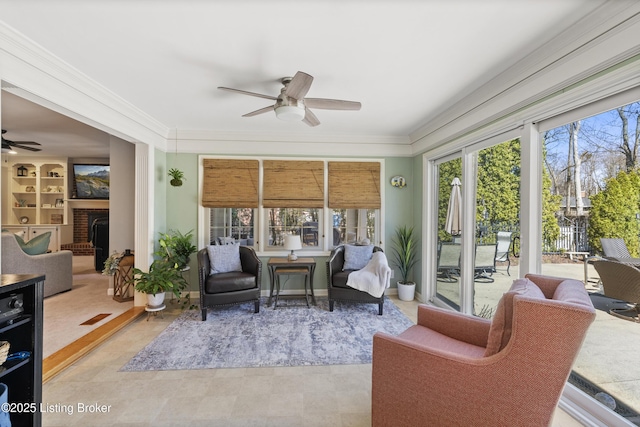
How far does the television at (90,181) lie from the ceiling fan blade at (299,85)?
21.2 ft

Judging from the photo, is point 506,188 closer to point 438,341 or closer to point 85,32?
point 438,341

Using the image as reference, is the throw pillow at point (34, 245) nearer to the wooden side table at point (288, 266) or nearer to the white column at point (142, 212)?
the white column at point (142, 212)

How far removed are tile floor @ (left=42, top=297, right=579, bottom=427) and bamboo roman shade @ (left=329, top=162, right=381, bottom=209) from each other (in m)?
2.49

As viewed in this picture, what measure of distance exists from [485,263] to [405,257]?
4.49 feet

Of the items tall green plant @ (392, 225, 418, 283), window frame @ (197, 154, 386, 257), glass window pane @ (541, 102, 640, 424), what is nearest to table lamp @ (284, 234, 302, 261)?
window frame @ (197, 154, 386, 257)

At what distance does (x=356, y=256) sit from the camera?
12.6 ft

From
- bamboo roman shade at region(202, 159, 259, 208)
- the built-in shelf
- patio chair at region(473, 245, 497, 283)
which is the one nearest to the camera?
patio chair at region(473, 245, 497, 283)

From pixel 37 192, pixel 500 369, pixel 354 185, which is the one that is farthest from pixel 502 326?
pixel 37 192

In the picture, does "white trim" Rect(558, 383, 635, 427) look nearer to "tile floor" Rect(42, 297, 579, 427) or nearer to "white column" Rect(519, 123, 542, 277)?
"tile floor" Rect(42, 297, 579, 427)

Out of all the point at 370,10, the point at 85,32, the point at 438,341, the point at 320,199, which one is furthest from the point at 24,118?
the point at 438,341

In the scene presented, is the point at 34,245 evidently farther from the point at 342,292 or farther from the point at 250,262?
the point at 342,292

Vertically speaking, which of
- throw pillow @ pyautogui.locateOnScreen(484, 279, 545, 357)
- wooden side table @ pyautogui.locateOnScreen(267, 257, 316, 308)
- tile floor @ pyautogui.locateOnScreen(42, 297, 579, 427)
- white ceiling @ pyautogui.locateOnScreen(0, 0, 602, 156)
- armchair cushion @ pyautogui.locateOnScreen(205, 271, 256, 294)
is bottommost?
tile floor @ pyautogui.locateOnScreen(42, 297, 579, 427)

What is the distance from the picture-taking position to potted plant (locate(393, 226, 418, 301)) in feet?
13.4

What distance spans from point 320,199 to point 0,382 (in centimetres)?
351
